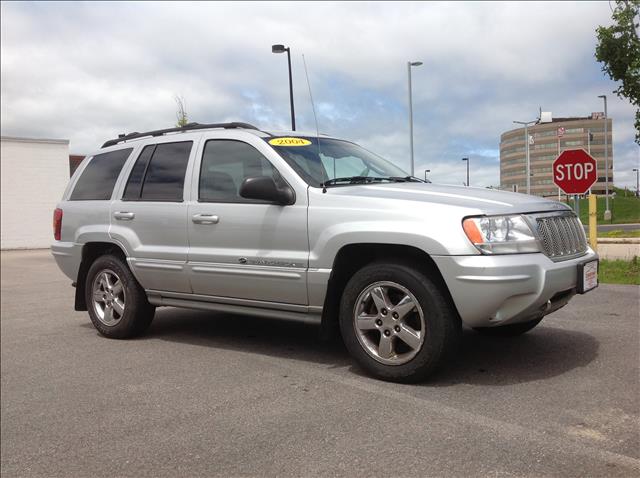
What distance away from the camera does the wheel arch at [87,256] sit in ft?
18.8

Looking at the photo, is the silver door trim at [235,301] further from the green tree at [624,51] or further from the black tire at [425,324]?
the green tree at [624,51]

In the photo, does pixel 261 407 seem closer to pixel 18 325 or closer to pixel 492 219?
pixel 492 219

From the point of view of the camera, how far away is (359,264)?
13.7ft

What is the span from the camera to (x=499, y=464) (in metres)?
2.62

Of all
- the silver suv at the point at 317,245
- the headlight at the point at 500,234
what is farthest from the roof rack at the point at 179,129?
the headlight at the point at 500,234

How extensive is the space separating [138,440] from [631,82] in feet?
21.6

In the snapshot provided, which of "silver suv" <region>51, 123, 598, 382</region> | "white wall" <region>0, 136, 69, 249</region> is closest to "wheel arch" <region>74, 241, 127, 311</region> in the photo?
"silver suv" <region>51, 123, 598, 382</region>

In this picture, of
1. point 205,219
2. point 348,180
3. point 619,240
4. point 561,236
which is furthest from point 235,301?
point 619,240

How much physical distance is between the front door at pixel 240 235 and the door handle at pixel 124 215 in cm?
84

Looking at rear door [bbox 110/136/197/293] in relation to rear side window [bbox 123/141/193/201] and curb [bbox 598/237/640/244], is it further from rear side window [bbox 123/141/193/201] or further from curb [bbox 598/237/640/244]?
curb [bbox 598/237/640/244]

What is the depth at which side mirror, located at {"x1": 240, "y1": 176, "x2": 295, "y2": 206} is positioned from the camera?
4.16 meters

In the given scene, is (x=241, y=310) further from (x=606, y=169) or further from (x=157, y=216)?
(x=606, y=169)

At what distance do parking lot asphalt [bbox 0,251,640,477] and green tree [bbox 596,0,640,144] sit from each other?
2910mm

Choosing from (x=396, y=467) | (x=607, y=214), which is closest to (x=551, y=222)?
(x=396, y=467)
